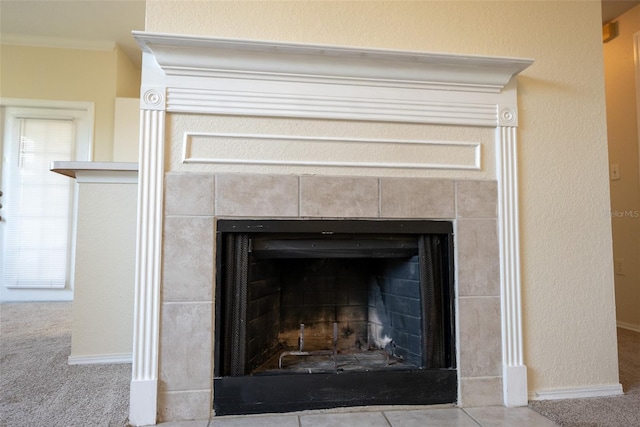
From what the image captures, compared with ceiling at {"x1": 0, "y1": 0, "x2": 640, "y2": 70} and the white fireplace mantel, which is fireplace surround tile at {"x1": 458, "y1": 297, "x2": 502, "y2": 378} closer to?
the white fireplace mantel

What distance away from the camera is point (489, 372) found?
1.34m

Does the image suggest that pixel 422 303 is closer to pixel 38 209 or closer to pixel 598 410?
pixel 598 410

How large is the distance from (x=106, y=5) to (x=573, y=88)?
10.3ft

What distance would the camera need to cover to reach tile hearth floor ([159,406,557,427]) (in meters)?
1.19

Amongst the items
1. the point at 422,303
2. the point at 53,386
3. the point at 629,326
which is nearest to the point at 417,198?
the point at 422,303

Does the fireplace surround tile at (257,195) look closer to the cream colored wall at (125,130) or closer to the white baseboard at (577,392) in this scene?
the white baseboard at (577,392)

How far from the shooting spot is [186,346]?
1227 mm

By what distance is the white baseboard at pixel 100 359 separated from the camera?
1.73 meters

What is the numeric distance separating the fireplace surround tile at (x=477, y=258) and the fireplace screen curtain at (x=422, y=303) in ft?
0.21

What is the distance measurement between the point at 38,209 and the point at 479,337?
3.78 metres

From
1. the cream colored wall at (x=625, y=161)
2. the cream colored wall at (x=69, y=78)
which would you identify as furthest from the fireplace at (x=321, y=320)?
the cream colored wall at (x=69, y=78)

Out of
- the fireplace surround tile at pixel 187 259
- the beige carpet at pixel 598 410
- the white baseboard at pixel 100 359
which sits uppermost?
the fireplace surround tile at pixel 187 259

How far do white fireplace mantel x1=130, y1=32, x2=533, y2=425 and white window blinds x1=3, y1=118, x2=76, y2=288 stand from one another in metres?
2.72

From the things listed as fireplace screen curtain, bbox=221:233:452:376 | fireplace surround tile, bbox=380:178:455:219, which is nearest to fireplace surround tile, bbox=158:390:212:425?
fireplace screen curtain, bbox=221:233:452:376
